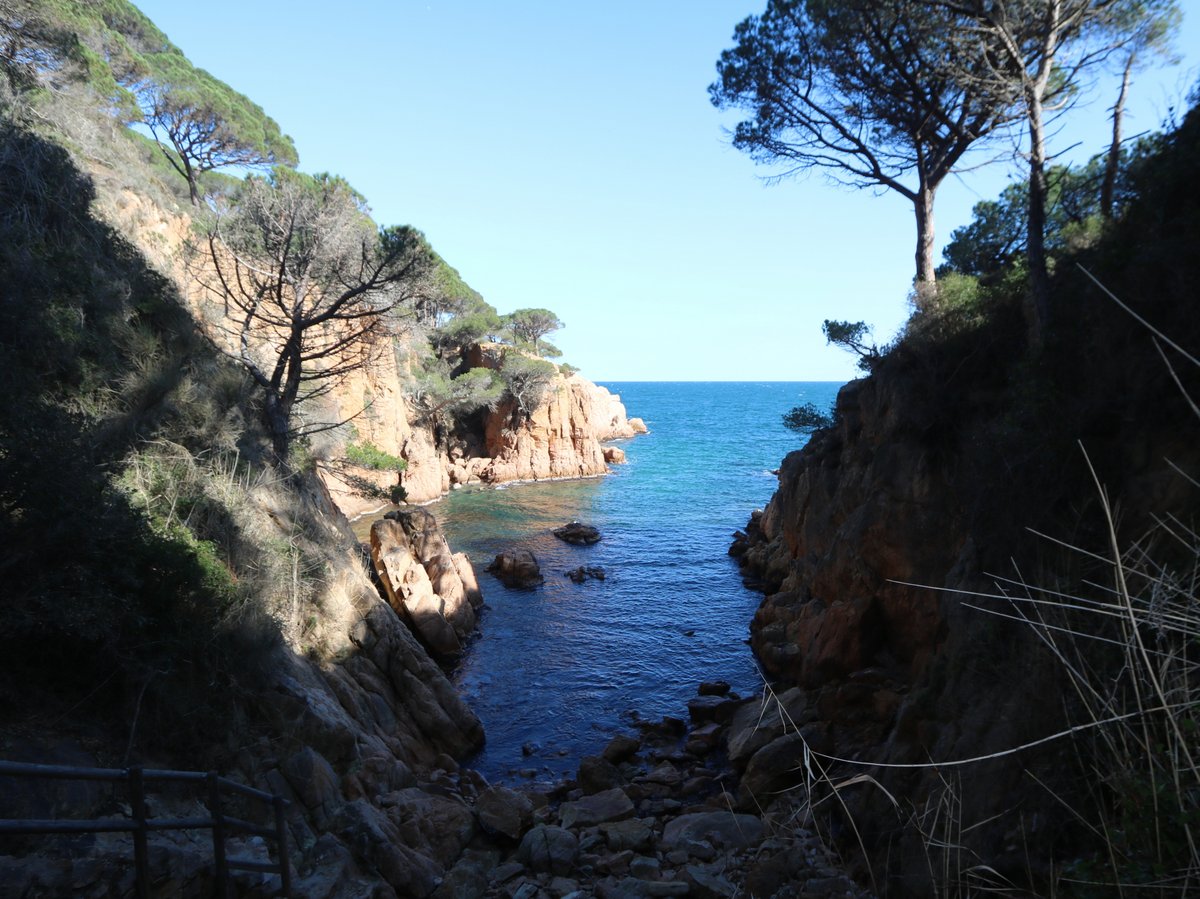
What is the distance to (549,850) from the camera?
770 cm

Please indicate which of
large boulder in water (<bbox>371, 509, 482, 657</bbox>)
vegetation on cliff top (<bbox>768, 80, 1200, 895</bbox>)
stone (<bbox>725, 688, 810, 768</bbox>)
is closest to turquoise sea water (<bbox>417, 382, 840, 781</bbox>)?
large boulder in water (<bbox>371, 509, 482, 657</bbox>)

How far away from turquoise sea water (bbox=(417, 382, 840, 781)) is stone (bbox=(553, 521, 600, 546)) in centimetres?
46

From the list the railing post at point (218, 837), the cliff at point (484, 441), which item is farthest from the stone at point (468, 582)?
the railing post at point (218, 837)

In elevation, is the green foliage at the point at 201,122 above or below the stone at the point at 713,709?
above

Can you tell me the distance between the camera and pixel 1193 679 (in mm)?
2572

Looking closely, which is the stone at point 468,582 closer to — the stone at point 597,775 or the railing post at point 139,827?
the stone at point 597,775

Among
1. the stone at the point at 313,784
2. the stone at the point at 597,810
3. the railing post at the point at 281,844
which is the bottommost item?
the stone at the point at 597,810

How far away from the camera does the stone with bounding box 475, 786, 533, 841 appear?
855cm

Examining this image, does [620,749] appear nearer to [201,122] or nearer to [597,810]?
[597,810]

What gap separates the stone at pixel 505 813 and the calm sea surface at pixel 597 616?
9.52 feet

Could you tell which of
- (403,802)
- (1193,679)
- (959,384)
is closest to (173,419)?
(403,802)

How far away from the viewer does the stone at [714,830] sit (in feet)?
26.2

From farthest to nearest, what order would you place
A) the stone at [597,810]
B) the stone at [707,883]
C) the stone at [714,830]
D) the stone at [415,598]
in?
the stone at [415,598]
the stone at [597,810]
the stone at [714,830]
the stone at [707,883]

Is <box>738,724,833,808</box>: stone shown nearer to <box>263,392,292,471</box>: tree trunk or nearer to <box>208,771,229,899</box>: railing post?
<box>208,771,229,899</box>: railing post
